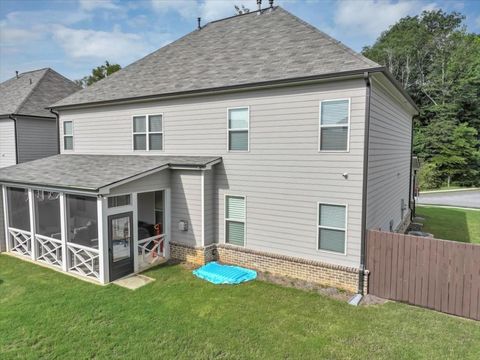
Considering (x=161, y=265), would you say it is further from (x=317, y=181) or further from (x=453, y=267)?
(x=453, y=267)

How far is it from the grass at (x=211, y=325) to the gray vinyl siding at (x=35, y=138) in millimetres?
10707

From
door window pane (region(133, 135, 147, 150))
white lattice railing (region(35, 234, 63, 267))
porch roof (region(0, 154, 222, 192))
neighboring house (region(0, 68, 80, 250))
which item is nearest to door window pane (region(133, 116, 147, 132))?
door window pane (region(133, 135, 147, 150))

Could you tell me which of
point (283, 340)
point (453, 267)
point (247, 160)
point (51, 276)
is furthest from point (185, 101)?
point (453, 267)

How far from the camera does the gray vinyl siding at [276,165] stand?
26.8 ft

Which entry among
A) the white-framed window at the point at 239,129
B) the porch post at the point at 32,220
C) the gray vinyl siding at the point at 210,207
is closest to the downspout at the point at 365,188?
the white-framed window at the point at 239,129

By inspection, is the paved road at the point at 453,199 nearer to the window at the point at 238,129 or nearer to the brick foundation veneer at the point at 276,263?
the brick foundation veneer at the point at 276,263

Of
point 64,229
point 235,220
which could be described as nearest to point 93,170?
point 64,229

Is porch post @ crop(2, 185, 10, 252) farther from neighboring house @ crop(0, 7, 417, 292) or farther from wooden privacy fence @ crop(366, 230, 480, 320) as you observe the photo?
wooden privacy fence @ crop(366, 230, 480, 320)

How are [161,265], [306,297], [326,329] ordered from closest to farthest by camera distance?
A: [326,329] → [306,297] → [161,265]

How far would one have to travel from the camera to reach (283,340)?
599 centimetres

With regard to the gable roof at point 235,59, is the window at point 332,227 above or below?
below

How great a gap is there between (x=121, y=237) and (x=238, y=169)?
4.04 meters

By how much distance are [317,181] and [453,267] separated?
11.9 feet

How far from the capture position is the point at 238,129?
977cm
